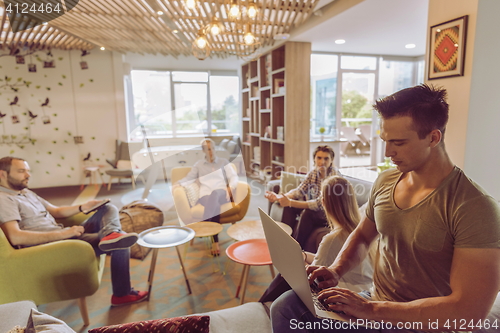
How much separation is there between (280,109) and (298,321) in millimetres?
4872

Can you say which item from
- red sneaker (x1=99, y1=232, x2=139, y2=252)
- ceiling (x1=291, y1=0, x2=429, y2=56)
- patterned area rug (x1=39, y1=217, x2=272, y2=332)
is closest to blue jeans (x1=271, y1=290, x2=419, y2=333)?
patterned area rug (x1=39, y1=217, x2=272, y2=332)

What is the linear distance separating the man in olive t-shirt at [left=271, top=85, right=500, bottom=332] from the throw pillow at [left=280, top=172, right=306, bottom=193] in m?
2.21

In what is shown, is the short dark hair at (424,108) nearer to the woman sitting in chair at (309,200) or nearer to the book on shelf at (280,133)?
the woman sitting in chair at (309,200)

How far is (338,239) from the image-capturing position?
1639 mm

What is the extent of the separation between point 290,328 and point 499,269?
0.68 m

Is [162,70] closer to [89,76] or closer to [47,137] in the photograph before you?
[89,76]

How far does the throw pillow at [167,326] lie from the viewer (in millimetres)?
960

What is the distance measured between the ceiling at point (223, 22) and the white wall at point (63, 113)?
1.47 feet

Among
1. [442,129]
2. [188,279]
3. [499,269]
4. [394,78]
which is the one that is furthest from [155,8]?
[394,78]

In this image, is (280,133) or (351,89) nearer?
(280,133)

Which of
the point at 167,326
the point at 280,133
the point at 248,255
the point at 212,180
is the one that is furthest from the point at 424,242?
the point at 280,133

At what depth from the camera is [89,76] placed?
6207 millimetres

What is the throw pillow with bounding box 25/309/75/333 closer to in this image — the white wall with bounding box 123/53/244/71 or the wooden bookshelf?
the wooden bookshelf

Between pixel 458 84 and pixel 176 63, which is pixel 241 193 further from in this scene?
pixel 176 63
